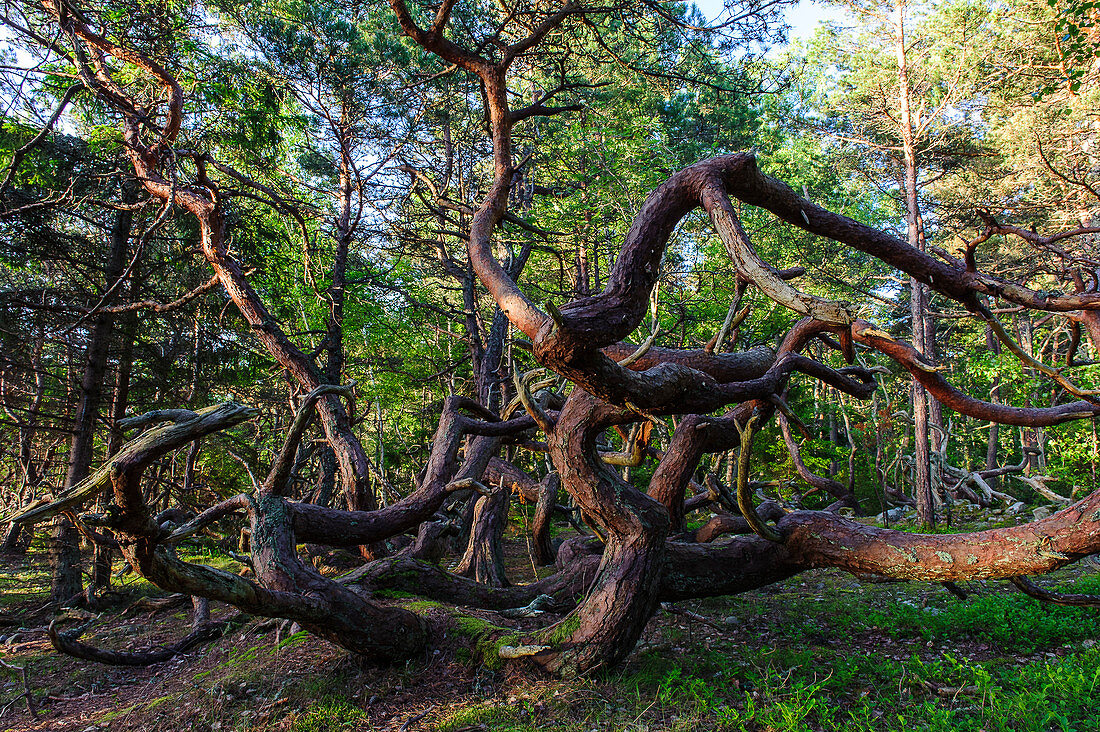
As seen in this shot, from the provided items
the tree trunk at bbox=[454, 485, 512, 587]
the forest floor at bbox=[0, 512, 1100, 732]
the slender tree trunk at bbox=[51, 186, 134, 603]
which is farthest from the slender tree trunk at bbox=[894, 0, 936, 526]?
the slender tree trunk at bbox=[51, 186, 134, 603]

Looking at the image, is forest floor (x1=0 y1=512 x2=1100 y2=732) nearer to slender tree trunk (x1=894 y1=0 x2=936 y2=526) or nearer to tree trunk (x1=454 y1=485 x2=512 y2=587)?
tree trunk (x1=454 y1=485 x2=512 y2=587)

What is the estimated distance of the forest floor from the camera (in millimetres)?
3826

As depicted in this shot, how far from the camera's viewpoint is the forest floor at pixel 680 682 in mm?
3826

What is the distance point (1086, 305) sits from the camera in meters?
4.35

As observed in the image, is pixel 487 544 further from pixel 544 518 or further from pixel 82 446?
pixel 82 446

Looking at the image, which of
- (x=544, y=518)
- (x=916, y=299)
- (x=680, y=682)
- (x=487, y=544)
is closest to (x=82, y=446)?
(x=487, y=544)

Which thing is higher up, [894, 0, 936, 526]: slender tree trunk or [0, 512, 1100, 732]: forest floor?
[894, 0, 936, 526]: slender tree trunk

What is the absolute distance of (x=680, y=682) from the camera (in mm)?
4445

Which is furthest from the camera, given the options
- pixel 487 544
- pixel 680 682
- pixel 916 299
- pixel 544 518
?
pixel 916 299

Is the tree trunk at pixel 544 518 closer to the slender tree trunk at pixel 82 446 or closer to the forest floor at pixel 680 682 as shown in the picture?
Result: the forest floor at pixel 680 682

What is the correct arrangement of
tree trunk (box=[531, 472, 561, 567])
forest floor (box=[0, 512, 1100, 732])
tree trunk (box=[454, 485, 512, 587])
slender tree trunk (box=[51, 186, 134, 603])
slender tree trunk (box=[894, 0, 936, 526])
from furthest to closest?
slender tree trunk (box=[894, 0, 936, 526]), tree trunk (box=[531, 472, 561, 567]), slender tree trunk (box=[51, 186, 134, 603]), tree trunk (box=[454, 485, 512, 587]), forest floor (box=[0, 512, 1100, 732])

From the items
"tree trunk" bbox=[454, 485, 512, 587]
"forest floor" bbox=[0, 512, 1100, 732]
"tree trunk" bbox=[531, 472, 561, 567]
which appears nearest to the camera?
"forest floor" bbox=[0, 512, 1100, 732]

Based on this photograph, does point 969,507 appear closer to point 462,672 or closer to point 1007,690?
point 1007,690

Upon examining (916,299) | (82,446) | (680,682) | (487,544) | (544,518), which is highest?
(916,299)
